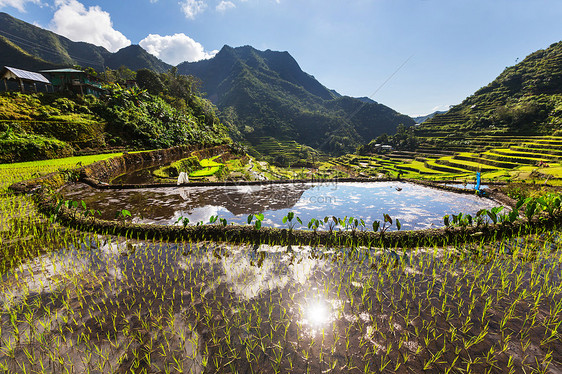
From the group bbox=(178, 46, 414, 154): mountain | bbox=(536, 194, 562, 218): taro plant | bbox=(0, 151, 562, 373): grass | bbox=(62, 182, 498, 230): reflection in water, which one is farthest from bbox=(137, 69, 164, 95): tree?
bbox=(536, 194, 562, 218): taro plant

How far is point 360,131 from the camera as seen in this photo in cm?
12088

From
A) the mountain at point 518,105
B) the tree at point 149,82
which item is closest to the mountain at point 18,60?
the tree at point 149,82

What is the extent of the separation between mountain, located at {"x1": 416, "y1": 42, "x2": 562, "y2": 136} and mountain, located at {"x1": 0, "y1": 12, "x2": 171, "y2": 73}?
Result: 117 metres

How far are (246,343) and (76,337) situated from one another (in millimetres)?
2294

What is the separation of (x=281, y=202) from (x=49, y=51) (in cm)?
14161

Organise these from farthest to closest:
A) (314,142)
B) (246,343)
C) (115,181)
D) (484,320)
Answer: (314,142)
(115,181)
(484,320)
(246,343)

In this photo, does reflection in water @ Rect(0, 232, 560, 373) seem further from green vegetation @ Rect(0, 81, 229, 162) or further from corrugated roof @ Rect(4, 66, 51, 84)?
corrugated roof @ Rect(4, 66, 51, 84)

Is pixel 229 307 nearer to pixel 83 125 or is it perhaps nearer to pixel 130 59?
pixel 83 125

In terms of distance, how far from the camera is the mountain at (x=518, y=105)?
42.5 meters

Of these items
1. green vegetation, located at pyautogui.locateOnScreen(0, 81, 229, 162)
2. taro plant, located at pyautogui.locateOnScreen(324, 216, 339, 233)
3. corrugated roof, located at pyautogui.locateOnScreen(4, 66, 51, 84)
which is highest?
corrugated roof, located at pyautogui.locateOnScreen(4, 66, 51, 84)

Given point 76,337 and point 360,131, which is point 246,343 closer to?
point 76,337

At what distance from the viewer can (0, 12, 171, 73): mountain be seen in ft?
208

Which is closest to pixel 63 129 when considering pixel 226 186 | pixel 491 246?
pixel 226 186

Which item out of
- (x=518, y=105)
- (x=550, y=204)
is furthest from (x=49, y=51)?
(x=518, y=105)
